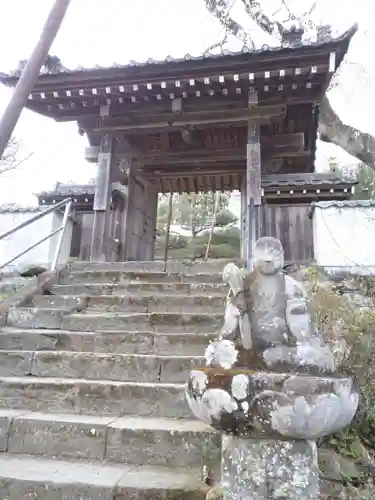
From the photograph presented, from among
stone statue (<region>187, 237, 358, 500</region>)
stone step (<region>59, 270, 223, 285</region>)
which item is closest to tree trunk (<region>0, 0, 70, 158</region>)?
stone statue (<region>187, 237, 358, 500</region>)

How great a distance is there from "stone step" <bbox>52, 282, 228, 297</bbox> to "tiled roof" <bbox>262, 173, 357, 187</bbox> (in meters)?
3.15

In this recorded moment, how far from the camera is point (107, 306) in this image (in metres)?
4.68

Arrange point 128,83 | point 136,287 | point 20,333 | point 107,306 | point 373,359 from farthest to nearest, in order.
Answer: point 128,83 < point 136,287 < point 107,306 < point 20,333 < point 373,359

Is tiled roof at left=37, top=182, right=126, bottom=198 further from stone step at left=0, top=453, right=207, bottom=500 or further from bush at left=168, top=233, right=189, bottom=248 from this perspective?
bush at left=168, top=233, right=189, bottom=248

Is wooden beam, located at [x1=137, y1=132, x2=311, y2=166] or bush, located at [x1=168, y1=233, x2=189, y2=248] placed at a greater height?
bush, located at [x1=168, y1=233, x2=189, y2=248]

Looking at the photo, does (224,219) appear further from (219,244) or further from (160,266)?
(160,266)

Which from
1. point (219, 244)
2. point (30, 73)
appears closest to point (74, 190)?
point (30, 73)

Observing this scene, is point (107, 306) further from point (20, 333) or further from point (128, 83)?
point (128, 83)

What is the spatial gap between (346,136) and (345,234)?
3.92 metres

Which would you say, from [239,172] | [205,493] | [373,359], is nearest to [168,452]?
[205,493]

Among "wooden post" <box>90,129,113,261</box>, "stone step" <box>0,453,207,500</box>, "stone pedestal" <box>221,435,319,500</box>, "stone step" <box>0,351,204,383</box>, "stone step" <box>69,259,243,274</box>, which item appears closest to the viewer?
"stone pedestal" <box>221,435,319,500</box>

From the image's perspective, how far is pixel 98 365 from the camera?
134 inches

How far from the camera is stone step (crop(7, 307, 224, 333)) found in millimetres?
4004

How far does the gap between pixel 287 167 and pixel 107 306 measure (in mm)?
6119
